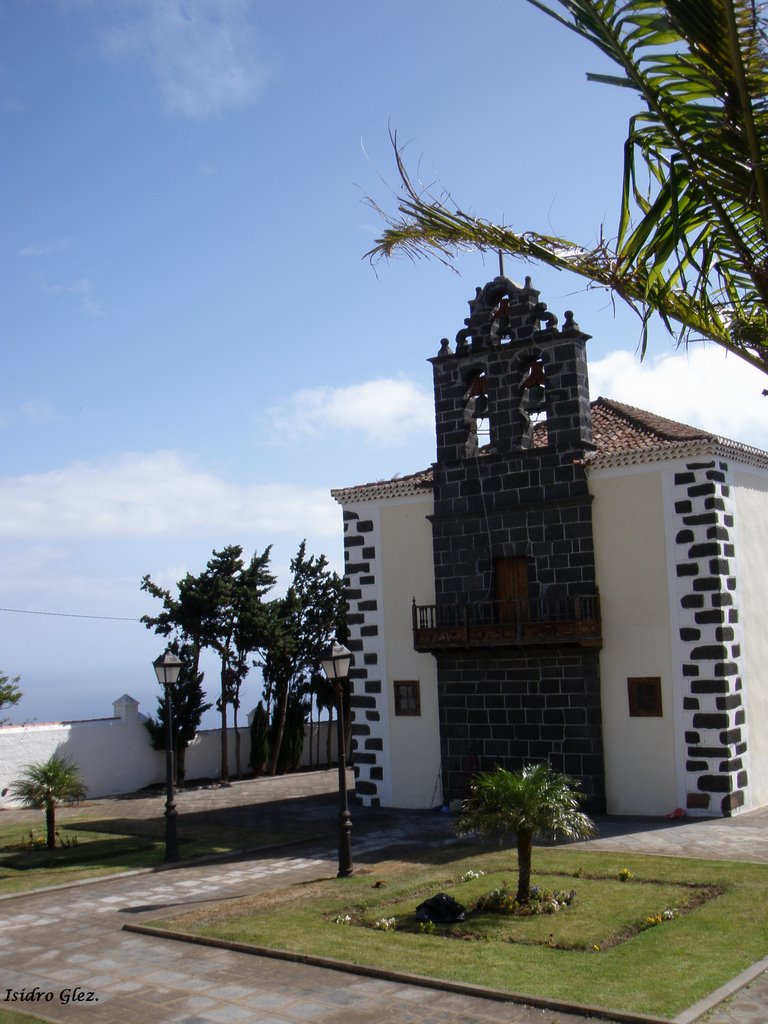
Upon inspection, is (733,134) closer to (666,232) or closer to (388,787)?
(666,232)

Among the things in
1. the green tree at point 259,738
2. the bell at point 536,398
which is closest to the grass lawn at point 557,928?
the bell at point 536,398

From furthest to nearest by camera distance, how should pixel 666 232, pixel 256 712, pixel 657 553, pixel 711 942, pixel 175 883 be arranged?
1. pixel 256 712
2. pixel 657 553
3. pixel 175 883
4. pixel 711 942
5. pixel 666 232

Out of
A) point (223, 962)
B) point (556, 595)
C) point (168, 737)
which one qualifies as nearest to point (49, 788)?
point (168, 737)

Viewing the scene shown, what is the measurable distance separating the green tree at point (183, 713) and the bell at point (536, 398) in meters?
10.4

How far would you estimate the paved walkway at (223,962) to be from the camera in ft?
24.7

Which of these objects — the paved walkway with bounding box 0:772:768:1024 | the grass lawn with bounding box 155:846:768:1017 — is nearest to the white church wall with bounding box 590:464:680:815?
the paved walkway with bounding box 0:772:768:1024

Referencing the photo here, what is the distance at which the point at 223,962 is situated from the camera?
9008 mm

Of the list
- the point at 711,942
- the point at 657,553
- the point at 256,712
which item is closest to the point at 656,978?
the point at 711,942

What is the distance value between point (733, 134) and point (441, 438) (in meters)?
14.9

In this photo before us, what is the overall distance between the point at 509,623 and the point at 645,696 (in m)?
2.39

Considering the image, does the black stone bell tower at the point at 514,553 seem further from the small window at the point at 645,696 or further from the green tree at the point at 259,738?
the green tree at the point at 259,738

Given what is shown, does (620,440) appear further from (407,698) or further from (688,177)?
(688,177)

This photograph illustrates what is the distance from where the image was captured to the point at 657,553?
15.9 meters

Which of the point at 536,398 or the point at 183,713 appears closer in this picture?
the point at 536,398
